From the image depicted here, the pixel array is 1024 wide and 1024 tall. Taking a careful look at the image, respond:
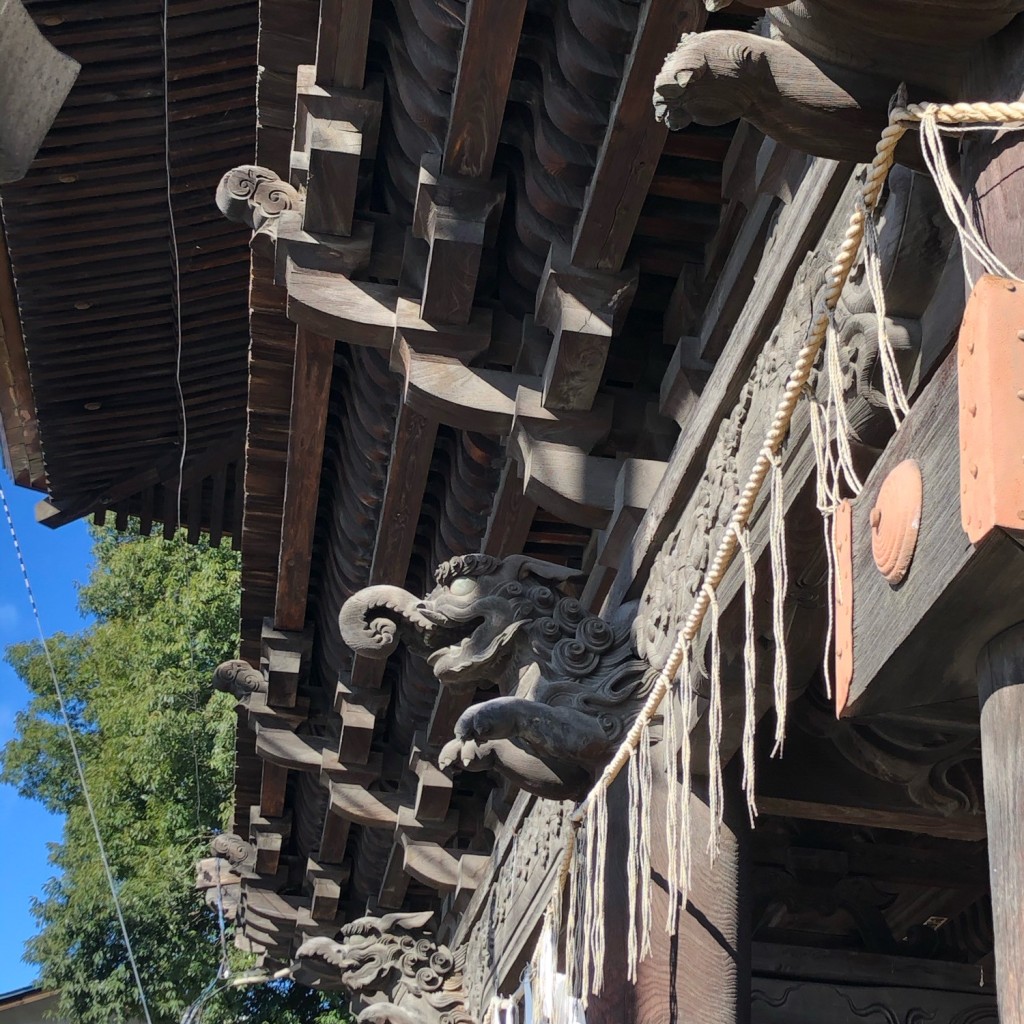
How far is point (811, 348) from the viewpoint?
251 centimetres

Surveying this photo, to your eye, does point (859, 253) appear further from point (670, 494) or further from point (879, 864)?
point (879, 864)

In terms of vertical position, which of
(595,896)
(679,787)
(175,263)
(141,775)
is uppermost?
(141,775)

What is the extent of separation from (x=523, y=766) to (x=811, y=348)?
1.64m

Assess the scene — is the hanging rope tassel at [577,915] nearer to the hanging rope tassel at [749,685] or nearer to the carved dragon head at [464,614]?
the carved dragon head at [464,614]

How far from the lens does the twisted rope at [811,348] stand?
193 centimetres

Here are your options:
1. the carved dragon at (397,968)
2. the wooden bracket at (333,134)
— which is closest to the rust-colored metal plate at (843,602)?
the wooden bracket at (333,134)

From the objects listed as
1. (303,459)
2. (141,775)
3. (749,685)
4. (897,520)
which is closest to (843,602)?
(897,520)

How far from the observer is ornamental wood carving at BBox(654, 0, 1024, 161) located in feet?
6.59

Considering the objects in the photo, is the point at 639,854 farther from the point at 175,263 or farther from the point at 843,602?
the point at 175,263

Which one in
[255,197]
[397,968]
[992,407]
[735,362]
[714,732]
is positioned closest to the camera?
[992,407]

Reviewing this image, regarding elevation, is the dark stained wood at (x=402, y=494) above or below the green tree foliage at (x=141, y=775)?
below

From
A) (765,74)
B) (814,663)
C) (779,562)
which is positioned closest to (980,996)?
(814,663)

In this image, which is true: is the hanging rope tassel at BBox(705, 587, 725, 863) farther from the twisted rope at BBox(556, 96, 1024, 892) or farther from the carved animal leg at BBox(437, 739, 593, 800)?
the carved animal leg at BBox(437, 739, 593, 800)

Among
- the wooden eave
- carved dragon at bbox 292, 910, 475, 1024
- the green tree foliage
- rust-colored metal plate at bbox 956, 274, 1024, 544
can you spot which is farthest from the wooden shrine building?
the green tree foliage
